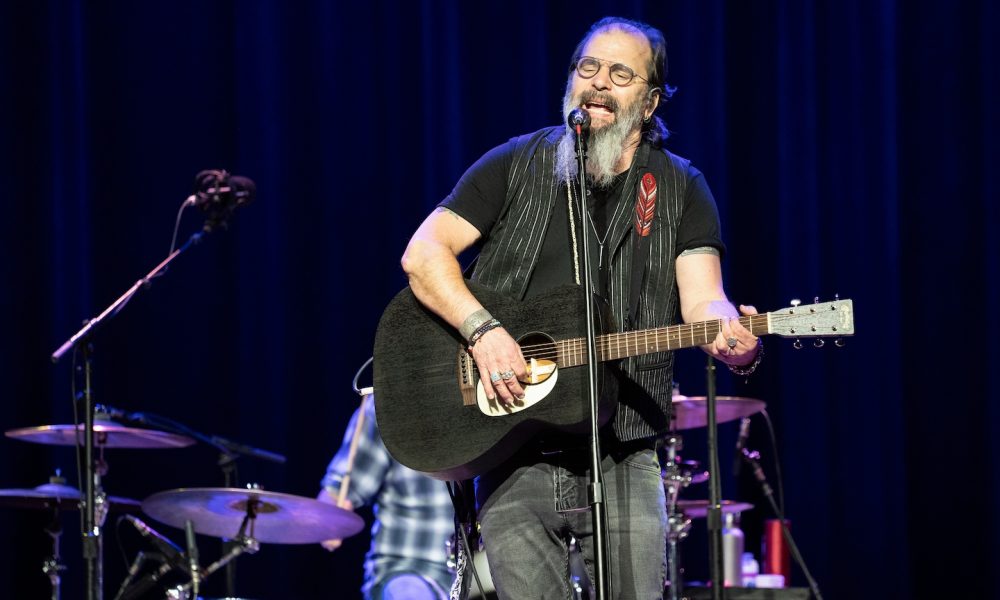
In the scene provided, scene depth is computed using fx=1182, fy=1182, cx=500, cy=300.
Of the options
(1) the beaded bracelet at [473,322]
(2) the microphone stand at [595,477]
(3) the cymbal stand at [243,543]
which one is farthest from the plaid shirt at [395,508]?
(2) the microphone stand at [595,477]

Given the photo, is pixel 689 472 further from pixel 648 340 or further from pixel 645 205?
pixel 648 340

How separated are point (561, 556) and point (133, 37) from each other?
16.0 ft

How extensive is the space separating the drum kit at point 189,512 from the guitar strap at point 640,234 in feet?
6.98

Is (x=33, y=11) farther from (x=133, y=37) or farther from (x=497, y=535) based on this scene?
(x=497, y=535)

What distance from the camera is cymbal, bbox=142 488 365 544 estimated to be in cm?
490

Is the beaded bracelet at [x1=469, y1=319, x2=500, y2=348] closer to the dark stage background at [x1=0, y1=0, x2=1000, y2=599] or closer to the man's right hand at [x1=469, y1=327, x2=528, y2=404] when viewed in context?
the man's right hand at [x1=469, y1=327, x2=528, y2=404]

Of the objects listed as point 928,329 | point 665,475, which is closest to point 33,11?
point 665,475

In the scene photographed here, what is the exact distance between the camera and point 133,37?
267 inches

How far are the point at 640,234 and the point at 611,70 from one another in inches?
19.9

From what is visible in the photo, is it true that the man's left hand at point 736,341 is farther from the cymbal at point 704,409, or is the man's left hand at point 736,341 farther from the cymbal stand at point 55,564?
the cymbal stand at point 55,564

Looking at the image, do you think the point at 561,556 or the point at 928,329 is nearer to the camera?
the point at 561,556

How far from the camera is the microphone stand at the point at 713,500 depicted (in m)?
5.15

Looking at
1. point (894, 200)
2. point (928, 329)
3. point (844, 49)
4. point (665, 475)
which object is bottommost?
point (665, 475)

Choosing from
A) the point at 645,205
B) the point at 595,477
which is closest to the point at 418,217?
the point at 645,205
